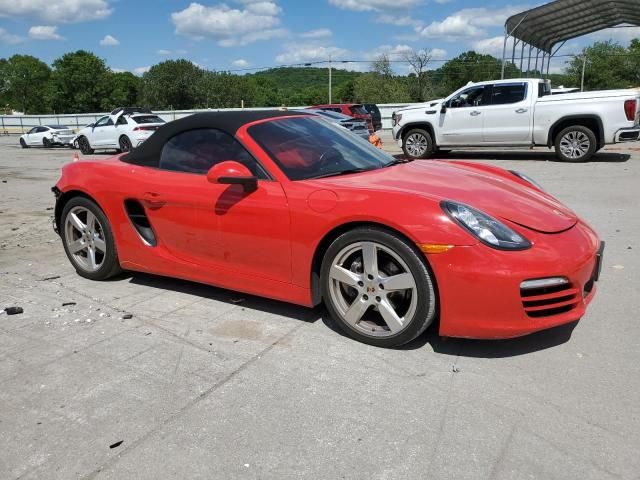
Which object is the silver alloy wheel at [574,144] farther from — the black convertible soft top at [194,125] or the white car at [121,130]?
the white car at [121,130]

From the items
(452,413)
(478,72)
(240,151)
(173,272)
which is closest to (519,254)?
(452,413)

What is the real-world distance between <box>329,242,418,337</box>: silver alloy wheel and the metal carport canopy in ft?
82.9

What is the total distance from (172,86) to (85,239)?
91.0m

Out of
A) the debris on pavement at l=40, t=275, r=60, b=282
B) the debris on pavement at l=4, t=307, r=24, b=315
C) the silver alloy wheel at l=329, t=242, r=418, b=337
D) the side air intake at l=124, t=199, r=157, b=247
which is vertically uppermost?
the side air intake at l=124, t=199, r=157, b=247

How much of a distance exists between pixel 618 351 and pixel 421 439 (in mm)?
1512

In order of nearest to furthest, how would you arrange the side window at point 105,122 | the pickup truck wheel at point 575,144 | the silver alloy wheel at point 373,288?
the silver alloy wheel at point 373,288 → the pickup truck wheel at point 575,144 → the side window at point 105,122

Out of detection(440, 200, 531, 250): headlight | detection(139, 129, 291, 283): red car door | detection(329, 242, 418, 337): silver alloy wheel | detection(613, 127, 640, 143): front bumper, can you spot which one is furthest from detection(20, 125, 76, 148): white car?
detection(440, 200, 531, 250): headlight

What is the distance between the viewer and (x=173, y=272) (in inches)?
158

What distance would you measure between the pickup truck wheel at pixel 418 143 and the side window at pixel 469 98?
0.98 metres

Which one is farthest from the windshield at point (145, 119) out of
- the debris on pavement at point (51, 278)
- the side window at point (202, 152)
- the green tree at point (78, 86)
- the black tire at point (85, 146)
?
the green tree at point (78, 86)

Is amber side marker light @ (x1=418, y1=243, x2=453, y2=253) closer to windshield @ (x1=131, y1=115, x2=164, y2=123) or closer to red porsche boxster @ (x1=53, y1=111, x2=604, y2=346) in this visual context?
red porsche boxster @ (x1=53, y1=111, x2=604, y2=346)

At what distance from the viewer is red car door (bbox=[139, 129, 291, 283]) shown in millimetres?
3432

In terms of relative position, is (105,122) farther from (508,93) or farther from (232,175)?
(232,175)

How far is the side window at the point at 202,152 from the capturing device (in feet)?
12.2
